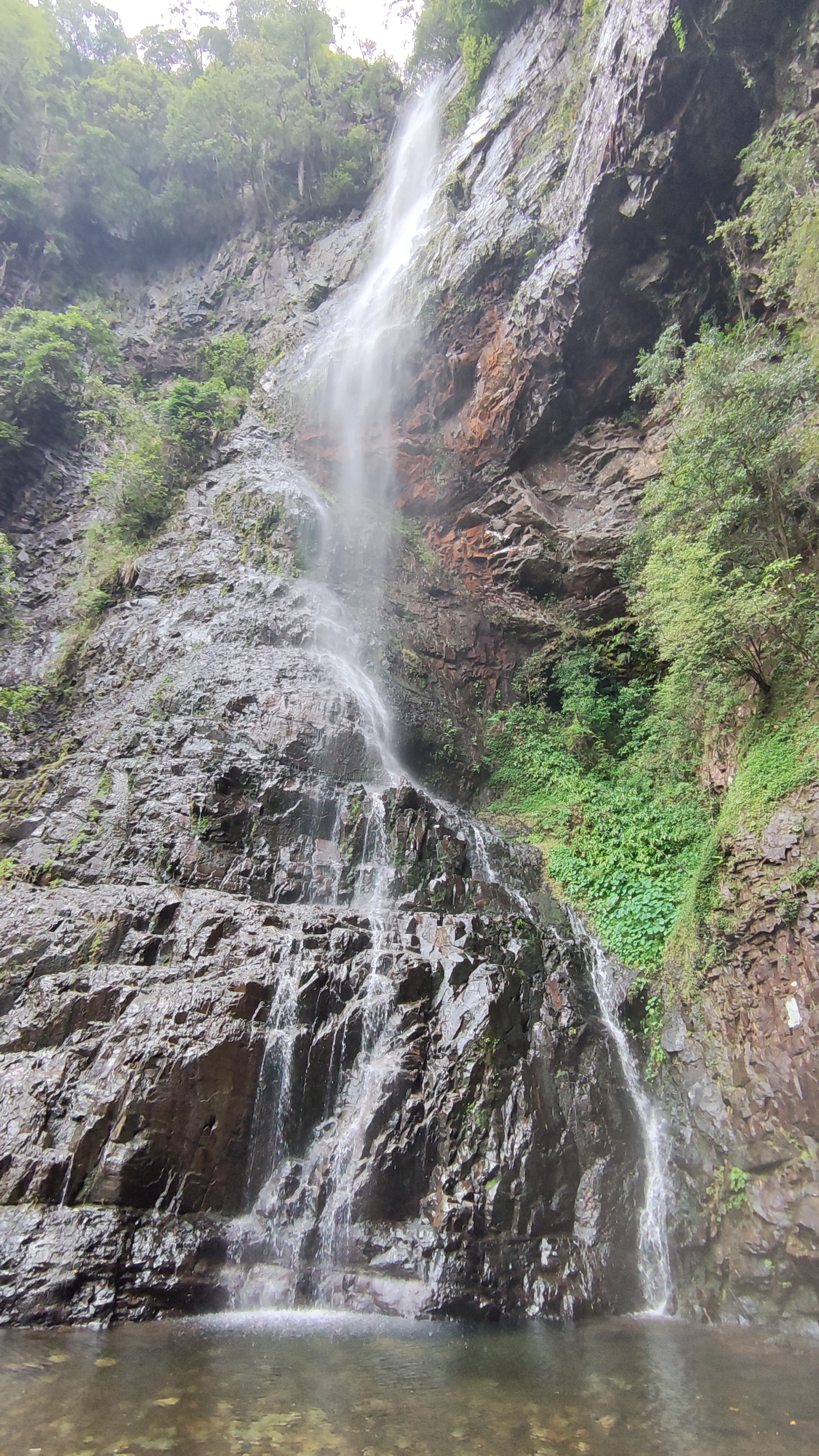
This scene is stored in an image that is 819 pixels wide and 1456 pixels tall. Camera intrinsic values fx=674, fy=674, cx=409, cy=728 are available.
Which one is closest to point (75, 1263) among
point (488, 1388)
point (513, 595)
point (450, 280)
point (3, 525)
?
point (488, 1388)

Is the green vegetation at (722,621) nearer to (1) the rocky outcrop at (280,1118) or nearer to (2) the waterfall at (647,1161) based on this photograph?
(2) the waterfall at (647,1161)

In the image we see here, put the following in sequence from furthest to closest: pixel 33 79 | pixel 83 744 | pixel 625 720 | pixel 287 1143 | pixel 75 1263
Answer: pixel 33 79 → pixel 625 720 → pixel 83 744 → pixel 287 1143 → pixel 75 1263

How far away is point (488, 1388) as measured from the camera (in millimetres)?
4613

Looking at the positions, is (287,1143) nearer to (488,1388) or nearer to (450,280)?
(488,1388)

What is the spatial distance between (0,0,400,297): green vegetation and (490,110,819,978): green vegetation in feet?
76.6

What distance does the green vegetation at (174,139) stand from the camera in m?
27.0

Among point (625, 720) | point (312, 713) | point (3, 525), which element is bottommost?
point (312, 713)

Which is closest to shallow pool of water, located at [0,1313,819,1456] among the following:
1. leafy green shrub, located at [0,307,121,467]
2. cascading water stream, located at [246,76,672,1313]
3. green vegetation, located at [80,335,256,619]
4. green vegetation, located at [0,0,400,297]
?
cascading water stream, located at [246,76,672,1313]

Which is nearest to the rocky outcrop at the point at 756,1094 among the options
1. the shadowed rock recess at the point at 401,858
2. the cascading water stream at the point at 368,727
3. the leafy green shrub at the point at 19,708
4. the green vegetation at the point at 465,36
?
the shadowed rock recess at the point at 401,858

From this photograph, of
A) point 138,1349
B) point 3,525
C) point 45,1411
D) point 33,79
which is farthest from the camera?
point 33,79

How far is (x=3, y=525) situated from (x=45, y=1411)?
63.4 ft

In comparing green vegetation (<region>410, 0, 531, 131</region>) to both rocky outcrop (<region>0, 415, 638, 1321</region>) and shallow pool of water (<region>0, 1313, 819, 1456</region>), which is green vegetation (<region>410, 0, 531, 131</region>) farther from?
shallow pool of water (<region>0, 1313, 819, 1456</region>)

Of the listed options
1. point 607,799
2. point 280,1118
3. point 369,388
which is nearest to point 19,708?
point 280,1118

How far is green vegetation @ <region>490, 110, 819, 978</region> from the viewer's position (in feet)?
27.8
